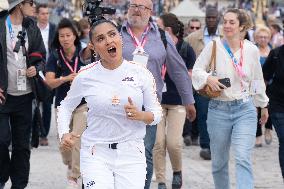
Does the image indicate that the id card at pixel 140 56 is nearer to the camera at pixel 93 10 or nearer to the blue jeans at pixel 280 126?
the camera at pixel 93 10

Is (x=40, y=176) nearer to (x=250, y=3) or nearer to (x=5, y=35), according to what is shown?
(x=5, y=35)

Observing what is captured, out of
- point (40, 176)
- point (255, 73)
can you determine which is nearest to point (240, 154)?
point (255, 73)

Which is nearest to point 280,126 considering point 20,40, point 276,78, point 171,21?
point 276,78

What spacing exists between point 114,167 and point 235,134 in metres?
2.30

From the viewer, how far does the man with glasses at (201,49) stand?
13.1 meters

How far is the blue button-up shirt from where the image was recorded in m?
8.36

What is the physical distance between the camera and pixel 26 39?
356 inches

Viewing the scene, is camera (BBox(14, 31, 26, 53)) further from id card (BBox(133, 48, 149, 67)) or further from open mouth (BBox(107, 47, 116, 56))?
open mouth (BBox(107, 47, 116, 56))

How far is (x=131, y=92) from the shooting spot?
6500 mm

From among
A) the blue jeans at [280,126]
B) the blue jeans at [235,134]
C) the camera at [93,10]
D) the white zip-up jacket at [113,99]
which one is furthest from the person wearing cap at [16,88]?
the blue jeans at [280,126]

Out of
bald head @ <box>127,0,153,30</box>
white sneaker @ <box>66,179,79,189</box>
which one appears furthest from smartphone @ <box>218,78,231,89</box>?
white sneaker @ <box>66,179,79,189</box>

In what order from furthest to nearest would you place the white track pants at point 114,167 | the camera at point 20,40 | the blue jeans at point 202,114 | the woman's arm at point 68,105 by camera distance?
the blue jeans at point 202,114 → the camera at point 20,40 → the woman's arm at point 68,105 → the white track pants at point 114,167

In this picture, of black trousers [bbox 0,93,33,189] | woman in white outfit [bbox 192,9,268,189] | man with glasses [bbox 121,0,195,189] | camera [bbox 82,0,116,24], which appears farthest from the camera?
black trousers [bbox 0,93,33,189]

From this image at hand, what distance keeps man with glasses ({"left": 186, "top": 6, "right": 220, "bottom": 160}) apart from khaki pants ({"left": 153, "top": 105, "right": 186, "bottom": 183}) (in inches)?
108
